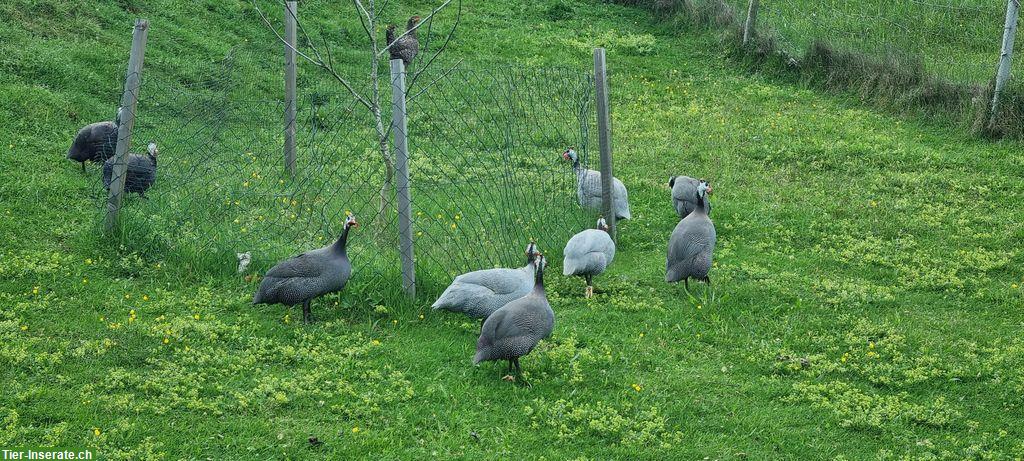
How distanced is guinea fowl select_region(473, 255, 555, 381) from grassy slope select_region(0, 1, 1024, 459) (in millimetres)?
215

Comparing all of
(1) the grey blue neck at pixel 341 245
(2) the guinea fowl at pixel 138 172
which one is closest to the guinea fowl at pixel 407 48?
(2) the guinea fowl at pixel 138 172

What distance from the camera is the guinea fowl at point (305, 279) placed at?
6.63 metres

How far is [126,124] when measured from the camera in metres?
7.68

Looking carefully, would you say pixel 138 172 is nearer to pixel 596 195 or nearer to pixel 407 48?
pixel 596 195

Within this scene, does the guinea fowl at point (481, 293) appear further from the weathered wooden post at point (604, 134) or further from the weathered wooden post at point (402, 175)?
the weathered wooden post at point (604, 134)

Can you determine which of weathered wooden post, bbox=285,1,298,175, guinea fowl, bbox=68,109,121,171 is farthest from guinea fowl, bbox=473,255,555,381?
guinea fowl, bbox=68,109,121,171

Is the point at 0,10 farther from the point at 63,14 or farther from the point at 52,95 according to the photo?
the point at 52,95

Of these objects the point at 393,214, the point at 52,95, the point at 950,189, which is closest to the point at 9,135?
the point at 52,95

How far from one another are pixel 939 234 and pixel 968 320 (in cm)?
189

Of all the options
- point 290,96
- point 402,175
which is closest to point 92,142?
point 290,96

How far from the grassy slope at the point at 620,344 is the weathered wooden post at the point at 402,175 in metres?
0.28

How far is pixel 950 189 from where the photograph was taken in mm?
10188

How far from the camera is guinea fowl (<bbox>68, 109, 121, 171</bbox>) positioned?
372 inches

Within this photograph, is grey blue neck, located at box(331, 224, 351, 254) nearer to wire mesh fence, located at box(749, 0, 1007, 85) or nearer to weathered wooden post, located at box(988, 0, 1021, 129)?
weathered wooden post, located at box(988, 0, 1021, 129)
